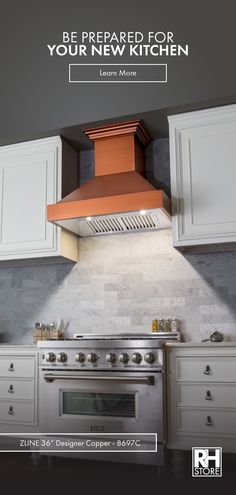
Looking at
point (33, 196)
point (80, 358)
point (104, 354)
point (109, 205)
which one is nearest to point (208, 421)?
point (104, 354)

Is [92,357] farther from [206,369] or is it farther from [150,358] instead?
[206,369]

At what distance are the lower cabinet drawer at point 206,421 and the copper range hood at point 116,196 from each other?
4.32 feet

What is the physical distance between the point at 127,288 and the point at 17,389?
1.11 meters

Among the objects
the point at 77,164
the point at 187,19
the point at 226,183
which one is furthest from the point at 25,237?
the point at 187,19

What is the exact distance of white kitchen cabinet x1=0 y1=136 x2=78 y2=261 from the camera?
3.62 metres

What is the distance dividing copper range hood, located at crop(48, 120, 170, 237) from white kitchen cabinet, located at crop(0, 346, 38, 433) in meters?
1.01

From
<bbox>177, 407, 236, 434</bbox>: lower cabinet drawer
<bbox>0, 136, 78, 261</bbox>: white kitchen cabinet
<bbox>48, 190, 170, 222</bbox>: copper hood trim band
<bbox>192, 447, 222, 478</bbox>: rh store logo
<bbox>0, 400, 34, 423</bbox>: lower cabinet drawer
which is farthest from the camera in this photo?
<bbox>0, 136, 78, 261</bbox>: white kitchen cabinet

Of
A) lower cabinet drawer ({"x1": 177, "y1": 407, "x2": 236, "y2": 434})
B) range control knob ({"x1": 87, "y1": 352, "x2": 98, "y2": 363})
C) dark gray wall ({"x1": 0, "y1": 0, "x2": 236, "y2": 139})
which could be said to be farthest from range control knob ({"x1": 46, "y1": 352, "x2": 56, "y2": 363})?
dark gray wall ({"x1": 0, "y1": 0, "x2": 236, "y2": 139})

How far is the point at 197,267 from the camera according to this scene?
3518 millimetres

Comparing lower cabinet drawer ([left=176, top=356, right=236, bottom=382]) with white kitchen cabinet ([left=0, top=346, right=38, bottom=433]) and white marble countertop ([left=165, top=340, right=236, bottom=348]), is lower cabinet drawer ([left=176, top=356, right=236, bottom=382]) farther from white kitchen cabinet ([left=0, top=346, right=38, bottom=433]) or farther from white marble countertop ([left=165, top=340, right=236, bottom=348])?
white kitchen cabinet ([left=0, top=346, right=38, bottom=433])

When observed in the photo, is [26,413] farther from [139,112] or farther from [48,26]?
[48,26]

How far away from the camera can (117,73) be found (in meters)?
3.52

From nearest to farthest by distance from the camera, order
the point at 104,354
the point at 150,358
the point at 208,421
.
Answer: the point at 208,421 → the point at 150,358 → the point at 104,354

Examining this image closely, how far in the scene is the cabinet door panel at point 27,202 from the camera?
12.0ft
